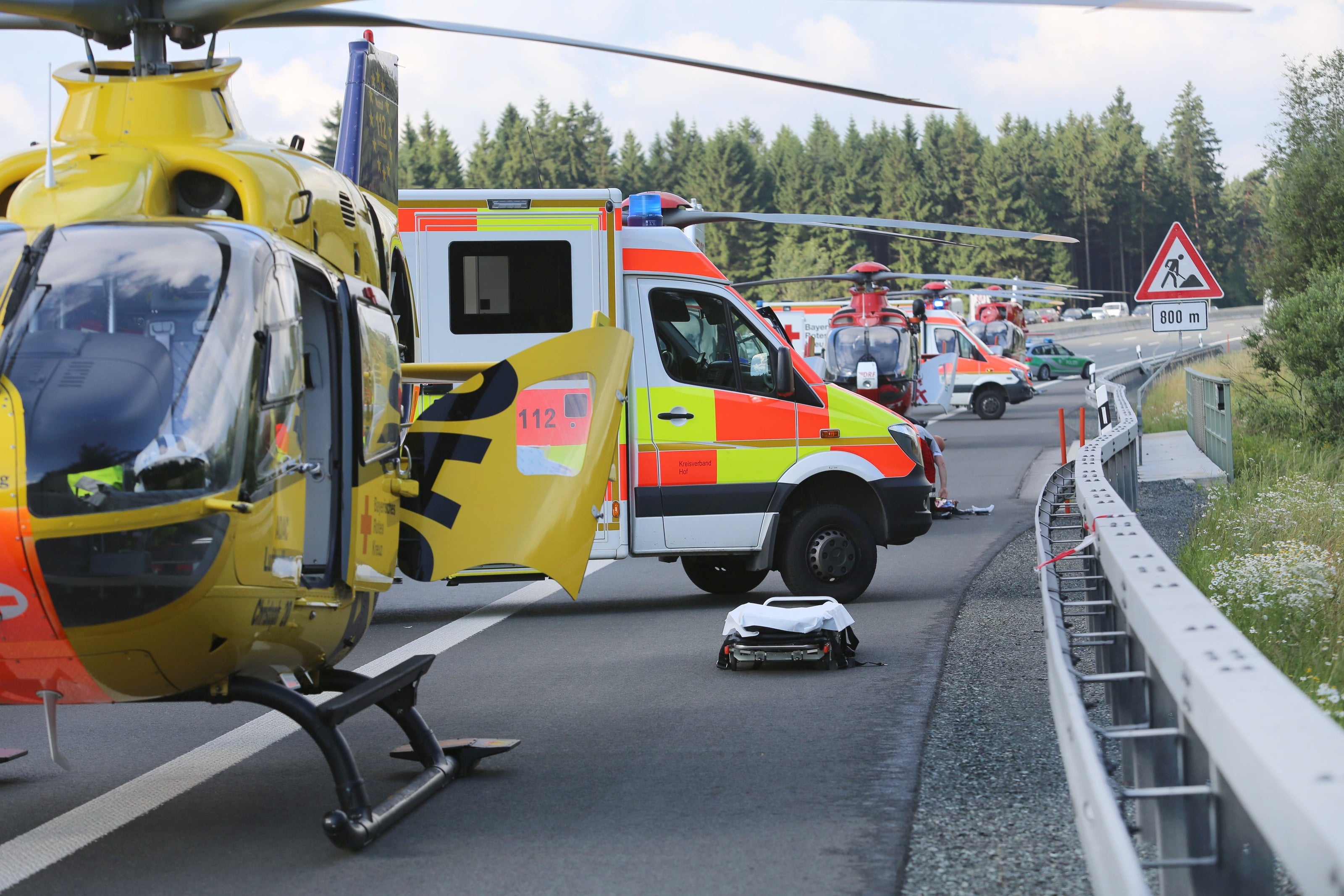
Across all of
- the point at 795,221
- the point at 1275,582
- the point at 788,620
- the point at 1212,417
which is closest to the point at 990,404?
the point at 1212,417

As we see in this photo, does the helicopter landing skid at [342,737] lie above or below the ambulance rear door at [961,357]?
below

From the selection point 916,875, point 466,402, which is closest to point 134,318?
point 466,402

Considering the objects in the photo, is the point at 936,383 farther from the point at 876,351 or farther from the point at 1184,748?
the point at 1184,748

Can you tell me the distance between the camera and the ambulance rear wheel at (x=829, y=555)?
11.3 m

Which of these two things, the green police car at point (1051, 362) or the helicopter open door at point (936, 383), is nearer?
the helicopter open door at point (936, 383)

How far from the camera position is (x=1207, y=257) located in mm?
153000

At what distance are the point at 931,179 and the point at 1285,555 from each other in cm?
14625

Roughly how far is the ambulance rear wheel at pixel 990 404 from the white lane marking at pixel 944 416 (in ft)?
2.58

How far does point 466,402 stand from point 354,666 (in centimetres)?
312

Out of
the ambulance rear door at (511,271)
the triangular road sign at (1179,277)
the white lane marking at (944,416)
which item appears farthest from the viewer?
the white lane marking at (944,416)

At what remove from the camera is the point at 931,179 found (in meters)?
150

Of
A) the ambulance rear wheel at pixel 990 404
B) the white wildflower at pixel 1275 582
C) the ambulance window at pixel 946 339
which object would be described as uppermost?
the ambulance window at pixel 946 339

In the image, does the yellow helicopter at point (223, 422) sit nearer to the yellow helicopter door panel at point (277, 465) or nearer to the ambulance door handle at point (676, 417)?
the yellow helicopter door panel at point (277, 465)

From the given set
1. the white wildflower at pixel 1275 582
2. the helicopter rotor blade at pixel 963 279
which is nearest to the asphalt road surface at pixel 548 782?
the white wildflower at pixel 1275 582
